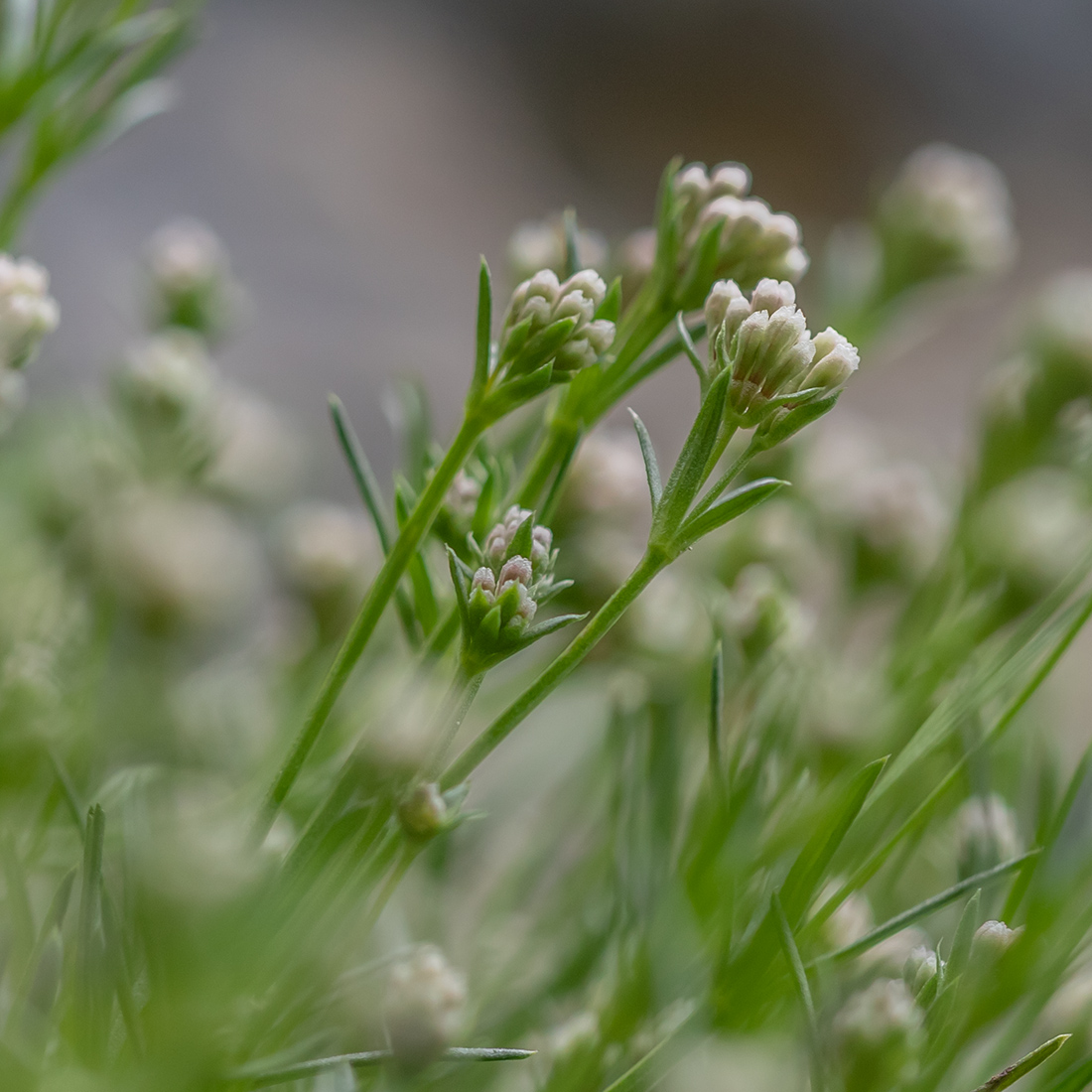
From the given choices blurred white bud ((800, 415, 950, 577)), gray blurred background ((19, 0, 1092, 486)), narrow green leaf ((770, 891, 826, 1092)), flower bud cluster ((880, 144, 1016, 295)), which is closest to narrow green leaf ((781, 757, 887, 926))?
narrow green leaf ((770, 891, 826, 1092))

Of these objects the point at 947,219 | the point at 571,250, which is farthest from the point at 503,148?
the point at 571,250

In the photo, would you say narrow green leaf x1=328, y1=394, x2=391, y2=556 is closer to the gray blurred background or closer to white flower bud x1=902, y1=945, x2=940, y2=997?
white flower bud x1=902, y1=945, x2=940, y2=997

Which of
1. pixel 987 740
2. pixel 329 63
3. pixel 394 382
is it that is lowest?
pixel 987 740

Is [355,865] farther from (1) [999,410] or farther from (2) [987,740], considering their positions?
(1) [999,410]

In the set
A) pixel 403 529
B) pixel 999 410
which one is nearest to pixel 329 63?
pixel 999 410

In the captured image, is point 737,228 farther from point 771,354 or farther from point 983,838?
point 983,838

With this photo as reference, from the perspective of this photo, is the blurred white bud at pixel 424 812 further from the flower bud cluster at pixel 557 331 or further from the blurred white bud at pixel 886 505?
the blurred white bud at pixel 886 505
